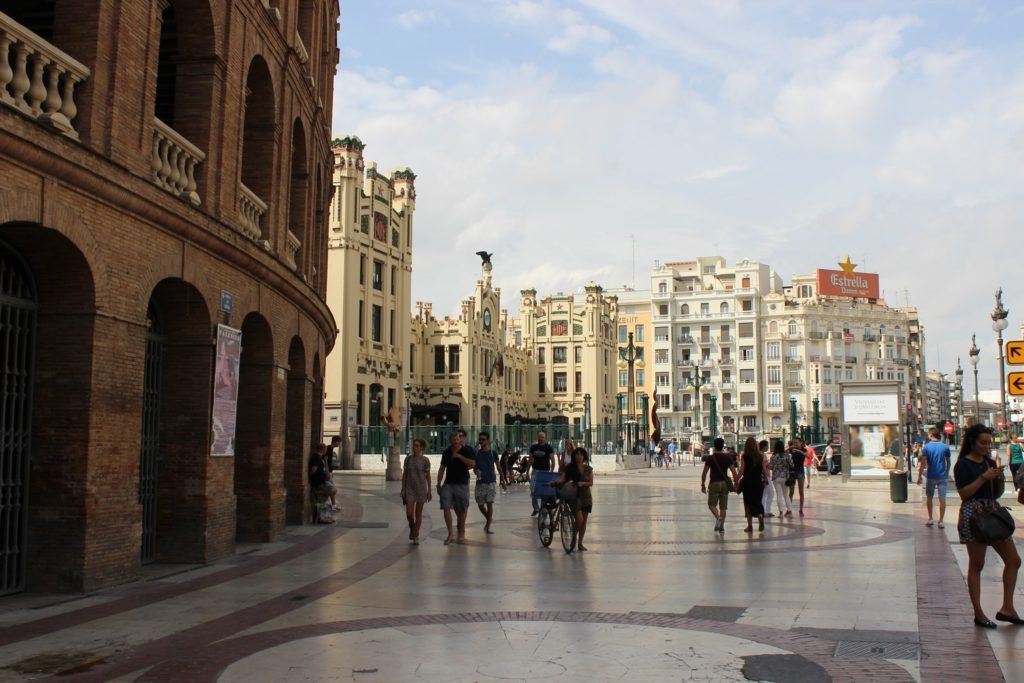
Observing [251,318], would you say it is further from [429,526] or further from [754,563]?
[754,563]

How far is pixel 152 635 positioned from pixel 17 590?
2730 mm

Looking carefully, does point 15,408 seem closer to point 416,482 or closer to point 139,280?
point 139,280

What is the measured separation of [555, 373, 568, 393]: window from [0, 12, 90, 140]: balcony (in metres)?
77.7

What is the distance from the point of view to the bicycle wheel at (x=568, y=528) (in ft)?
47.4

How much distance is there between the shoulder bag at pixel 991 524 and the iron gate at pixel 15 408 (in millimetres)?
9556

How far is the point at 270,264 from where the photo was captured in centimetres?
1522

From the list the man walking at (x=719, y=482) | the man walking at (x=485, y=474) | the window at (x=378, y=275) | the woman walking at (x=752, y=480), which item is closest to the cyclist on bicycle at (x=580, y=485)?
the man walking at (x=485, y=474)

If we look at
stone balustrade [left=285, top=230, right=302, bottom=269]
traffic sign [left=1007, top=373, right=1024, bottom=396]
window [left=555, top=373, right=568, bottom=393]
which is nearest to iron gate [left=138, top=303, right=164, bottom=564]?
stone balustrade [left=285, top=230, right=302, bottom=269]

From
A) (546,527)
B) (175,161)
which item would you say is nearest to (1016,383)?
(546,527)

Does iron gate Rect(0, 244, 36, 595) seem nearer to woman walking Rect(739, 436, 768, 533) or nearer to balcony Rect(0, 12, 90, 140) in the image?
balcony Rect(0, 12, 90, 140)

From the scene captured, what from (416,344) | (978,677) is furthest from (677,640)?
(416,344)

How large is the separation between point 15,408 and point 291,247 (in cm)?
838

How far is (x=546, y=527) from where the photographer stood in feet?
50.3

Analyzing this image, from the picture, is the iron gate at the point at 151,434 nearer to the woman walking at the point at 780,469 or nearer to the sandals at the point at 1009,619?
the sandals at the point at 1009,619
